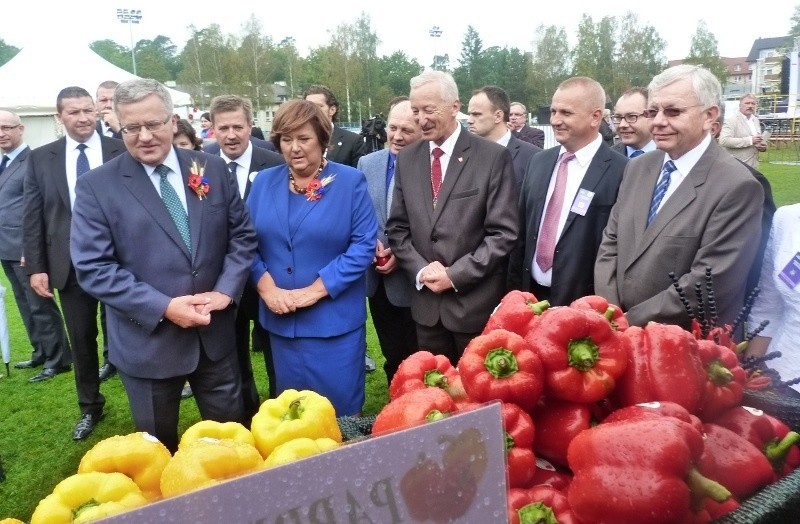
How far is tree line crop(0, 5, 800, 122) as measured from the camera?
5294 centimetres

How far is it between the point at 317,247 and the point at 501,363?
1984mm

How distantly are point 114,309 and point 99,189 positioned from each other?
53 cm

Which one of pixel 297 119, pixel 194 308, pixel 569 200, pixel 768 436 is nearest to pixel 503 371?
pixel 768 436

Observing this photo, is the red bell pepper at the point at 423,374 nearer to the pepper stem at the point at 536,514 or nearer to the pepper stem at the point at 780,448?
the pepper stem at the point at 536,514

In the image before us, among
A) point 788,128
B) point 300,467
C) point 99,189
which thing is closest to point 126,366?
point 99,189

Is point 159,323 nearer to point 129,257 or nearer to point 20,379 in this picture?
point 129,257

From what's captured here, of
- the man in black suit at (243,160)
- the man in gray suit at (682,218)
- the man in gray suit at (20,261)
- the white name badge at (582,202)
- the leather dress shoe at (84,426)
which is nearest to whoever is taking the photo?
the man in gray suit at (682,218)

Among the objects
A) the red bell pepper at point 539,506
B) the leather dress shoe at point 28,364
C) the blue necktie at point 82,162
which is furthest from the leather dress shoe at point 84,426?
the red bell pepper at point 539,506

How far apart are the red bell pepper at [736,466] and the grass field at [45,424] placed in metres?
3.31

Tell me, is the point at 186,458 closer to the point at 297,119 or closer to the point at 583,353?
the point at 583,353

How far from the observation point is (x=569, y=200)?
3588 millimetres

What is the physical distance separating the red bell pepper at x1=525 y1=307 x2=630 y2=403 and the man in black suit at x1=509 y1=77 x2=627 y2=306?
6.64 feet

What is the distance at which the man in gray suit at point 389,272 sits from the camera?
13.6 ft

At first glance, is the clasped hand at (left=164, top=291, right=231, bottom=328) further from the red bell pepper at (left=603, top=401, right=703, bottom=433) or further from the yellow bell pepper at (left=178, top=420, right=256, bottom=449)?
the red bell pepper at (left=603, top=401, right=703, bottom=433)
